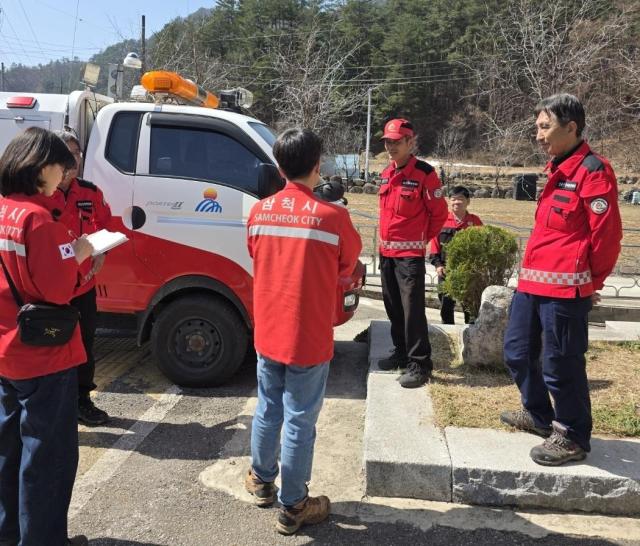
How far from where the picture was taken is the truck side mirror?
427 cm

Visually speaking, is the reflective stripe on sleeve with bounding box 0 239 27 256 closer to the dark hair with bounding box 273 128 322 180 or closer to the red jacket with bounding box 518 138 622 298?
the dark hair with bounding box 273 128 322 180

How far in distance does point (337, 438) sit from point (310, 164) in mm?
2114

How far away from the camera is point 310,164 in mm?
2842

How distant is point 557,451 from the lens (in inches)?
128

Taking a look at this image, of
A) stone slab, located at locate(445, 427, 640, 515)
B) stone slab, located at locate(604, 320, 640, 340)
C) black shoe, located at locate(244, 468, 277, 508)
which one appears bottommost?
Answer: black shoe, located at locate(244, 468, 277, 508)

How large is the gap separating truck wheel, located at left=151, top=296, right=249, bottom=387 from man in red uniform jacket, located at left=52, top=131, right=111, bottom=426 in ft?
2.26

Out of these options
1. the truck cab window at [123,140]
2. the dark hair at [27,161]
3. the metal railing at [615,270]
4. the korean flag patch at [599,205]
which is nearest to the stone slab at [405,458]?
the korean flag patch at [599,205]

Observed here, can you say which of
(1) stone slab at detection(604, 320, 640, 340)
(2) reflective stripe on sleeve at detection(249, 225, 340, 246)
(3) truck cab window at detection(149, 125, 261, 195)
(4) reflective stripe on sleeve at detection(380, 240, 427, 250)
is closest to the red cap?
(4) reflective stripe on sleeve at detection(380, 240, 427, 250)

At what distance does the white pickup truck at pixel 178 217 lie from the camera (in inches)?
182

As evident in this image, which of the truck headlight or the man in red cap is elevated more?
the man in red cap

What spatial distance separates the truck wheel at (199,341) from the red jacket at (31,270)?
7.40 ft

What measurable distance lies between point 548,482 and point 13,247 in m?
2.87

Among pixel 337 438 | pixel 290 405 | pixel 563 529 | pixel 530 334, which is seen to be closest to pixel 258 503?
pixel 290 405

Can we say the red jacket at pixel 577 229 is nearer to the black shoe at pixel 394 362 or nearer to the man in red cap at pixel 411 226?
the man in red cap at pixel 411 226
